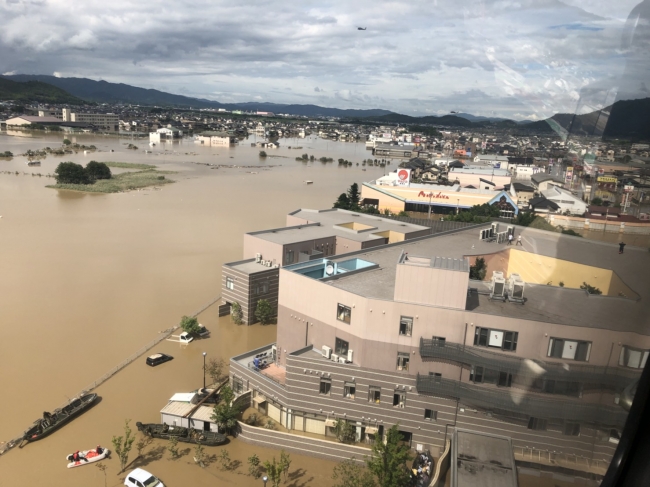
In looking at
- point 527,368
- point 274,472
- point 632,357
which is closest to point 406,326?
point 274,472

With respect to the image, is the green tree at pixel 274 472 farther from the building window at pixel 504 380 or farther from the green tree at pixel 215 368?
the green tree at pixel 215 368

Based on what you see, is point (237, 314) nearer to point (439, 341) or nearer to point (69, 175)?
point (439, 341)

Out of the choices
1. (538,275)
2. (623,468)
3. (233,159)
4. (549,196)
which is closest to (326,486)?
(538,275)

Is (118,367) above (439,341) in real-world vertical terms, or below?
below

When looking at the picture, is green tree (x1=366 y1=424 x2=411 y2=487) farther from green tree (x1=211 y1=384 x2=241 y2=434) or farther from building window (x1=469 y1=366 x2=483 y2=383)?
green tree (x1=211 y1=384 x2=241 y2=434)

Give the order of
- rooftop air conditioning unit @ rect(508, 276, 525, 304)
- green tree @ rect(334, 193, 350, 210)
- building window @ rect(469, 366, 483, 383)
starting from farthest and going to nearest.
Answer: green tree @ rect(334, 193, 350, 210), building window @ rect(469, 366, 483, 383), rooftop air conditioning unit @ rect(508, 276, 525, 304)

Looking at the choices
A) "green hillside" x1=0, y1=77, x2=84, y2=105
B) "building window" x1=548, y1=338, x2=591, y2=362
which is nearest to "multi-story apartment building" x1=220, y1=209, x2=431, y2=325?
"building window" x1=548, y1=338, x2=591, y2=362

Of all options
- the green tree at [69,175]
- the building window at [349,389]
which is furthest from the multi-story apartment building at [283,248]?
the green tree at [69,175]
